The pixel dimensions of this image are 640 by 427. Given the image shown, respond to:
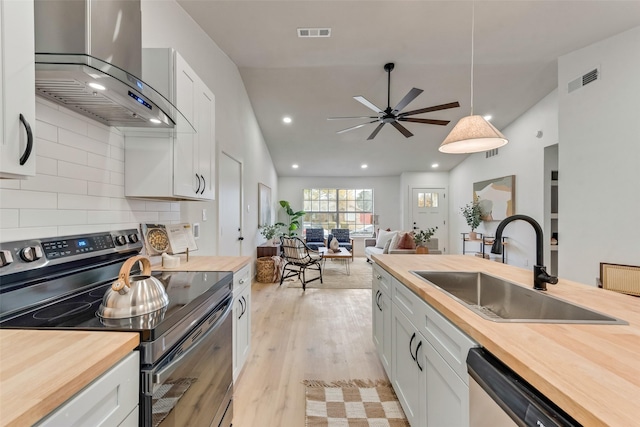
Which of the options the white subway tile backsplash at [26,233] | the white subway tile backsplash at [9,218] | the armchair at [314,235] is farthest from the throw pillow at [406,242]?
the white subway tile backsplash at [9,218]

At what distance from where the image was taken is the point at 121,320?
0.86m

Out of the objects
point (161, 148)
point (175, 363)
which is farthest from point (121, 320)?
point (161, 148)

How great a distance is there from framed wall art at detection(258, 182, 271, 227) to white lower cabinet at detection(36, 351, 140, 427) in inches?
182

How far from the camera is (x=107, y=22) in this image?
45.6 inches

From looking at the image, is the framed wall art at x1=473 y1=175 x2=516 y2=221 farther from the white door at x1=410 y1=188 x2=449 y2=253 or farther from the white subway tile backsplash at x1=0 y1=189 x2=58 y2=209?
the white subway tile backsplash at x1=0 y1=189 x2=58 y2=209

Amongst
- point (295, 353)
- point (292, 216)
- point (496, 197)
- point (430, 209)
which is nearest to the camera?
point (295, 353)

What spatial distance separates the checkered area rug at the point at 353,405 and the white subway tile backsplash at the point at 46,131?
1989 mm

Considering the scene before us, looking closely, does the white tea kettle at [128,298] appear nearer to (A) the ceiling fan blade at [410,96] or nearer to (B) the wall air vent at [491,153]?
(A) the ceiling fan blade at [410,96]

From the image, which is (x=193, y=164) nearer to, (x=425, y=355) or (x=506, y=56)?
(x=425, y=355)

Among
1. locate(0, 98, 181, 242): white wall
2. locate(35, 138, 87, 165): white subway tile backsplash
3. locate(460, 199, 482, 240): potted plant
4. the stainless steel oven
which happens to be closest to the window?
locate(460, 199, 482, 240): potted plant

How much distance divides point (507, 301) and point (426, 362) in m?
0.60

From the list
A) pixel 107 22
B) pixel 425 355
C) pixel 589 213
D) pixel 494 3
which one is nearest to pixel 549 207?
pixel 589 213

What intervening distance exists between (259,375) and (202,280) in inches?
44.0

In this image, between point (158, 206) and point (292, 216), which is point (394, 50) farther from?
point (292, 216)
